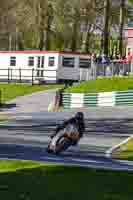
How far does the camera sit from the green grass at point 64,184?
32.4 ft

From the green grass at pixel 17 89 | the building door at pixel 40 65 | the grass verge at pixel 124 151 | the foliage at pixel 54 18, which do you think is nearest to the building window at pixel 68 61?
the building door at pixel 40 65

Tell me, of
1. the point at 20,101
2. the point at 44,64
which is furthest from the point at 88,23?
the point at 20,101

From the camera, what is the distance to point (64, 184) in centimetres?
1134

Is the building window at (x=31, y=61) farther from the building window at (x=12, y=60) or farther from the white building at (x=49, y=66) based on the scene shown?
the building window at (x=12, y=60)

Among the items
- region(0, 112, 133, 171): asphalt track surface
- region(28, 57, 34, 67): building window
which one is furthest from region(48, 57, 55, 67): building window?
region(0, 112, 133, 171): asphalt track surface

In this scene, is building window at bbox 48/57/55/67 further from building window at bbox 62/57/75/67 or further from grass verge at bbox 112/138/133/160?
grass verge at bbox 112/138/133/160

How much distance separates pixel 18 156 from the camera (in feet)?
55.0

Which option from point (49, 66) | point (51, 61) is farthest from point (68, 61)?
point (49, 66)

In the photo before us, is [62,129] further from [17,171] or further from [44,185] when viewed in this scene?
[44,185]

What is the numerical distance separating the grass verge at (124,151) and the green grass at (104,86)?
15.6 metres

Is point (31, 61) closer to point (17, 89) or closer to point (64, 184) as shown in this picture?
point (17, 89)

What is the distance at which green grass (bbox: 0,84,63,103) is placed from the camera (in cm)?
4734

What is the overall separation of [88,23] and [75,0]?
5.98m

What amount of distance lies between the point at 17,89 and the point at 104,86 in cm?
1277
